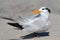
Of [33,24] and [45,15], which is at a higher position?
[45,15]

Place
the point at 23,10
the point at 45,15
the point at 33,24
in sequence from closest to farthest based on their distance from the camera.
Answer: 1. the point at 33,24
2. the point at 45,15
3. the point at 23,10

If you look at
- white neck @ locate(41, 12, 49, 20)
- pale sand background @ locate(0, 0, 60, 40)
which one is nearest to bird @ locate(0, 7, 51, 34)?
white neck @ locate(41, 12, 49, 20)

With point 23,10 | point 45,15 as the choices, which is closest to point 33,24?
point 45,15

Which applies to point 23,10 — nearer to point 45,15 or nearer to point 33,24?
point 45,15

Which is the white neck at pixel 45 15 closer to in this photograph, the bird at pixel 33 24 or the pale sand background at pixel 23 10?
the bird at pixel 33 24

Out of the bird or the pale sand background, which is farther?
the pale sand background

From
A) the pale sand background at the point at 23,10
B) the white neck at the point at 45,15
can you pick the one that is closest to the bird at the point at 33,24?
the white neck at the point at 45,15

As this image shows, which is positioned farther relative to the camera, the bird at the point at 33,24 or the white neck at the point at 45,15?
the white neck at the point at 45,15

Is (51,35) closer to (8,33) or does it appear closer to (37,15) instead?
(37,15)

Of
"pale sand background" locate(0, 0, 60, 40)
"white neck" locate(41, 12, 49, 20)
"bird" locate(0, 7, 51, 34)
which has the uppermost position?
"pale sand background" locate(0, 0, 60, 40)

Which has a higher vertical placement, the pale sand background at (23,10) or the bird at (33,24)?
the pale sand background at (23,10)

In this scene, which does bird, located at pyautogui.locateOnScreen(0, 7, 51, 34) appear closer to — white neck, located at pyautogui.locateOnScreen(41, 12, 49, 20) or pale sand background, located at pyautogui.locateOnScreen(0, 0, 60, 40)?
white neck, located at pyautogui.locateOnScreen(41, 12, 49, 20)

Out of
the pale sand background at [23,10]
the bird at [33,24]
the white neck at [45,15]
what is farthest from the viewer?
the pale sand background at [23,10]

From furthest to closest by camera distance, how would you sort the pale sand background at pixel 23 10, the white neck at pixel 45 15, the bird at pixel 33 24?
the pale sand background at pixel 23 10
the white neck at pixel 45 15
the bird at pixel 33 24
